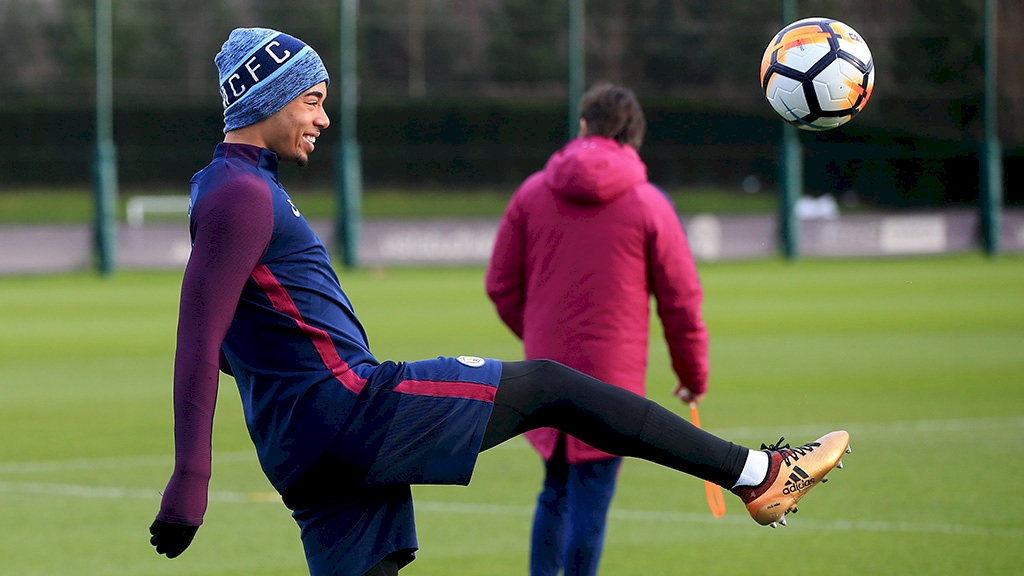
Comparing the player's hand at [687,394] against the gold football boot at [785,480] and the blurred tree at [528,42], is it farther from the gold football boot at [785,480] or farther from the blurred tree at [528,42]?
the blurred tree at [528,42]

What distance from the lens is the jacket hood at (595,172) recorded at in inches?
245

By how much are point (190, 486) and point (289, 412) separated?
1.19 feet

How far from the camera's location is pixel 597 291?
6.32 meters

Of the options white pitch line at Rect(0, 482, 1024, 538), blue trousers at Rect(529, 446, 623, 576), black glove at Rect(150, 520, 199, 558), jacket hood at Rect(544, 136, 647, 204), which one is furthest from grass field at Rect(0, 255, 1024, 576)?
black glove at Rect(150, 520, 199, 558)

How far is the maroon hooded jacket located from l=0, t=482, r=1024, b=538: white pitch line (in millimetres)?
2252

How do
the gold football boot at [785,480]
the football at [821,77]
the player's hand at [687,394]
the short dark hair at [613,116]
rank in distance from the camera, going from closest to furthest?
the gold football boot at [785,480] < the football at [821,77] < the short dark hair at [613,116] < the player's hand at [687,394]

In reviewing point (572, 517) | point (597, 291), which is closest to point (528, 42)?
point (597, 291)

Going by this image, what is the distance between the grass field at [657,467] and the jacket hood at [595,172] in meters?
1.98

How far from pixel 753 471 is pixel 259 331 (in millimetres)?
1488

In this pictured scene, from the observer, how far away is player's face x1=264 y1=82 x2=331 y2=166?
4.51 metres

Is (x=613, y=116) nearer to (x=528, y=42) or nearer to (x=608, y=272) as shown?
(x=608, y=272)

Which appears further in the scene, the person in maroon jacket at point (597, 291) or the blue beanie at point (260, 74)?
the person in maroon jacket at point (597, 291)

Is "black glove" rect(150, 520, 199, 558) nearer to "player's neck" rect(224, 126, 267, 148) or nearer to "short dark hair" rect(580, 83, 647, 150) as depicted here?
"player's neck" rect(224, 126, 267, 148)

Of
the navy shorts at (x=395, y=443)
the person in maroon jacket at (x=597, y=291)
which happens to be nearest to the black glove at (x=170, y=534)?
the navy shorts at (x=395, y=443)
